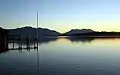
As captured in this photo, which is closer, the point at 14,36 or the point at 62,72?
the point at 62,72

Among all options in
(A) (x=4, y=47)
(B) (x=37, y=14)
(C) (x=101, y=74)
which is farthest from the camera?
(B) (x=37, y=14)

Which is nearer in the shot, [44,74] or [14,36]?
[44,74]

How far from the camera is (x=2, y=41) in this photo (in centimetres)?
2681

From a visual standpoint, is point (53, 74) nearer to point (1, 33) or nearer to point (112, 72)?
point (112, 72)

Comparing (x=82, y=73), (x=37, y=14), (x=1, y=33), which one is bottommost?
(x=82, y=73)

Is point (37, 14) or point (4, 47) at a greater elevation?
point (37, 14)

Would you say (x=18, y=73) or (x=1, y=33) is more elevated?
(x=1, y=33)

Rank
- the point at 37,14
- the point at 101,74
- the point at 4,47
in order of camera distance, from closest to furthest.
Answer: the point at 101,74 → the point at 4,47 → the point at 37,14

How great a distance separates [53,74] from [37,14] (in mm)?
19318

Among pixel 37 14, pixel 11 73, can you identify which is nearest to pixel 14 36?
pixel 37 14

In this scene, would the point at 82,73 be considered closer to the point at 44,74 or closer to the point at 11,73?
the point at 44,74

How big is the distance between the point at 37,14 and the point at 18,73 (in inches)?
746

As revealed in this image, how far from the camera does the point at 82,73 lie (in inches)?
484

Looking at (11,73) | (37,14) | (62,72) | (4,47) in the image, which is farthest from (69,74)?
(37,14)
